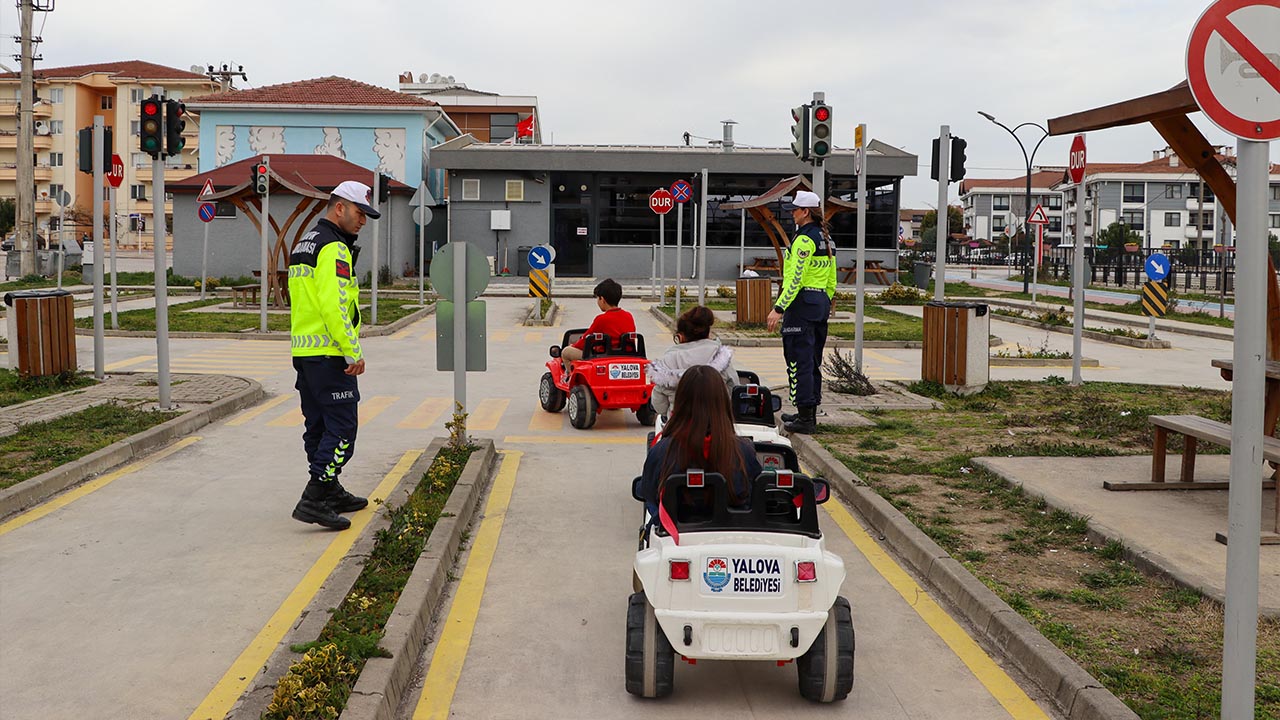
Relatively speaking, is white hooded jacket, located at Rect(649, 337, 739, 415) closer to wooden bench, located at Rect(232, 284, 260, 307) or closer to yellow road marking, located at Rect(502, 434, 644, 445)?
yellow road marking, located at Rect(502, 434, 644, 445)

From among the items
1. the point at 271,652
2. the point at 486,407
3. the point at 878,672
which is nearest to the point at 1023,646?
the point at 878,672

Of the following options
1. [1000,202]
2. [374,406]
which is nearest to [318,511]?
[374,406]

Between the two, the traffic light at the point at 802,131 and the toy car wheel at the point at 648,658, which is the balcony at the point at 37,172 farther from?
the toy car wheel at the point at 648,658

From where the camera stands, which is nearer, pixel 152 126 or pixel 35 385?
pixel 152 126

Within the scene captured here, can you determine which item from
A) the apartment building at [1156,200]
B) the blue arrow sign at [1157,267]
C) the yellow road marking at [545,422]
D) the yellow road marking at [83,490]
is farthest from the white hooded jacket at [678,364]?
the apartment building at [1156,200]

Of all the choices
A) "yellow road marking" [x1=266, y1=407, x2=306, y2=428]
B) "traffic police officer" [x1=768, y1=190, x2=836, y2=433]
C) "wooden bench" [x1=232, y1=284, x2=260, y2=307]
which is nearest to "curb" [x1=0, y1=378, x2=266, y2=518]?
"yellow road marking" [x1=266, y1=407, x2=306, y2=428]

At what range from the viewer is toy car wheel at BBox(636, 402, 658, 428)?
12109 millimetres

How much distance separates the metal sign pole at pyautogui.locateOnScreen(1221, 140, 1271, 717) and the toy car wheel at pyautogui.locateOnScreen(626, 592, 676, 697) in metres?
2.00

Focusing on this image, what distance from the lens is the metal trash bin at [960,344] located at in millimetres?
13539

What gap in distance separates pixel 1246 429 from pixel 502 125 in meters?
74.3

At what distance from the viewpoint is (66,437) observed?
34.0ft

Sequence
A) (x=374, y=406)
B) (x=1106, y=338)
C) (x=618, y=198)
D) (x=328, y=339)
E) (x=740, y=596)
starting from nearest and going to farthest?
(x=740, y=596), (x=328, y=339), (x=374, y=406), (x=1106, y=338), (x=618, y=198)

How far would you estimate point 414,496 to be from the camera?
789cm

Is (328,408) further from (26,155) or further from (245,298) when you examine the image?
(26,155)
